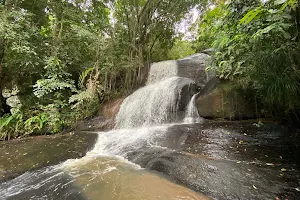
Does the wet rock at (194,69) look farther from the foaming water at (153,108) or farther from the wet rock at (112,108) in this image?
the wet rock at (112,108)

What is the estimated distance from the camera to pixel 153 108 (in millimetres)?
5633

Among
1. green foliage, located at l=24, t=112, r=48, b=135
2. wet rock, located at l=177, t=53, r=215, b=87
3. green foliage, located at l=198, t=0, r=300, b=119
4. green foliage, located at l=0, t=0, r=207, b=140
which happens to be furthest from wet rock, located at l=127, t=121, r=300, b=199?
green foliage, located at l=0, t=0, r=207, b=140

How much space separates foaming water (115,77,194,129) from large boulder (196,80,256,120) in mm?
907

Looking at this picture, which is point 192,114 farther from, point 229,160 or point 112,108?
point 112,108

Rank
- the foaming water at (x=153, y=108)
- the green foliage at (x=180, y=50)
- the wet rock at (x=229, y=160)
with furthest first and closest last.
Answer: the green foliage at (x=180, y=50), the foaming water at (x=153, y=108), the wet rock at (x=229, y=160)

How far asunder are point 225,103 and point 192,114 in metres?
1.00

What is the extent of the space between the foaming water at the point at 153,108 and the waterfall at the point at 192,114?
351mm

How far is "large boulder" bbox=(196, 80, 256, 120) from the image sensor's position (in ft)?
14.6

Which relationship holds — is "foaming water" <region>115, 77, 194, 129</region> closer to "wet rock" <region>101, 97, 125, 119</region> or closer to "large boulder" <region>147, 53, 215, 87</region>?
"wet rock" <region>101, 97, 125, 119</region>

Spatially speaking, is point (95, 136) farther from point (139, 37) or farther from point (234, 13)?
point (139, 37)

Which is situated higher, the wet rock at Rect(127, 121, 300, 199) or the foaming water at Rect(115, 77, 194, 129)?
the foaming water at Rect(115, 77, 194, 129)

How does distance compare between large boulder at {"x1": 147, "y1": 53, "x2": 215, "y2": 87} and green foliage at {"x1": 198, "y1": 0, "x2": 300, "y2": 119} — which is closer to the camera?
green foliage at {"x1": 198, "y1": 0, "x2": 300, "y2": 119}

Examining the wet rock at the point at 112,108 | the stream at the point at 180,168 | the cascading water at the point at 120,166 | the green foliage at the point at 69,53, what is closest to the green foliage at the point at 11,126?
the green foliage at the point at 69,53

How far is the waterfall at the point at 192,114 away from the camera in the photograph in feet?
16.3
